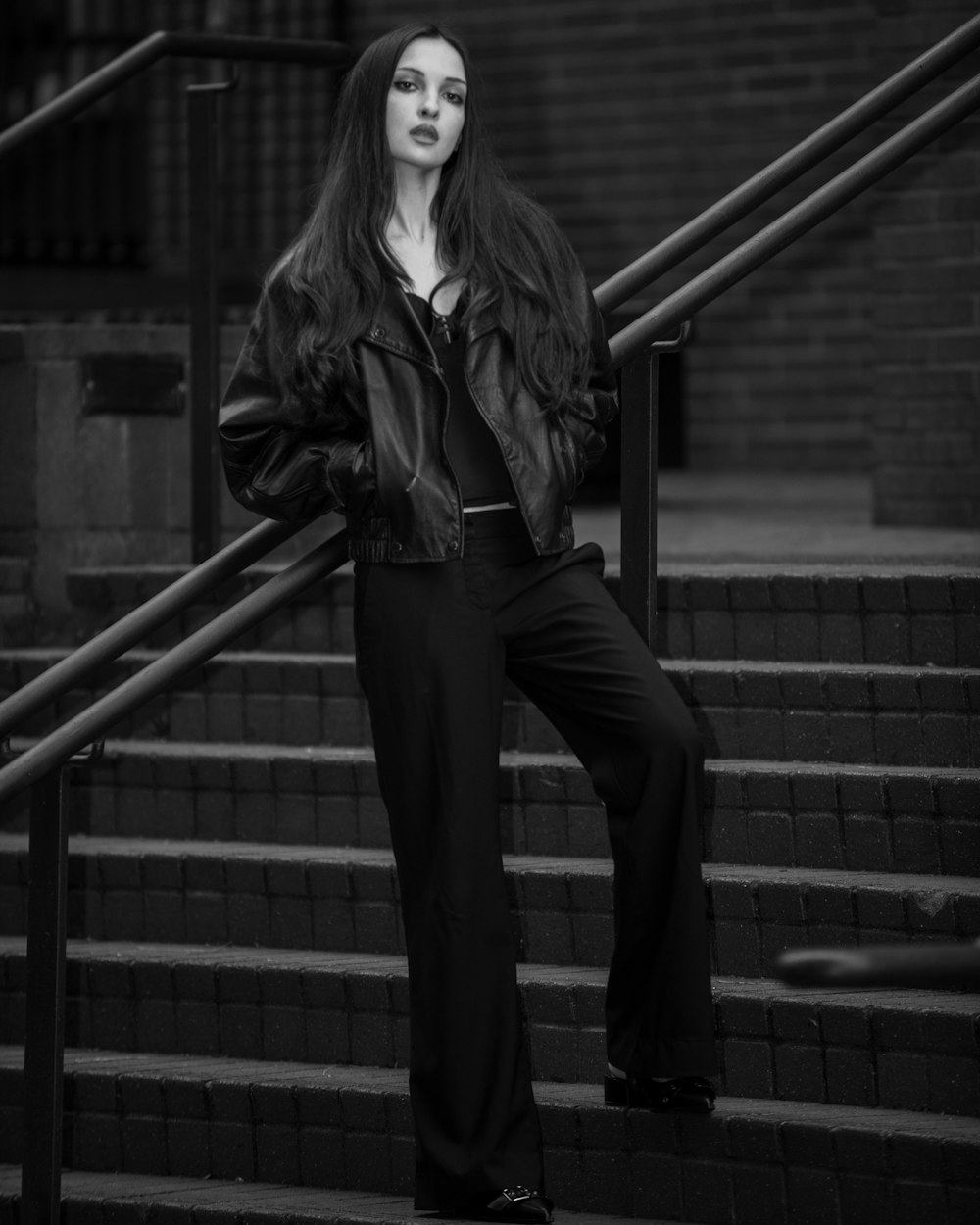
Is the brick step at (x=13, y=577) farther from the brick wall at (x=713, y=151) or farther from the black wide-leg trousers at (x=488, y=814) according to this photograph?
the brick wall at (x=713, y=151)

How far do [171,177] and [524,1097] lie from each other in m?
6.62

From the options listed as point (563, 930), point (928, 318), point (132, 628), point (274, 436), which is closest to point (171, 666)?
point (132, 628)

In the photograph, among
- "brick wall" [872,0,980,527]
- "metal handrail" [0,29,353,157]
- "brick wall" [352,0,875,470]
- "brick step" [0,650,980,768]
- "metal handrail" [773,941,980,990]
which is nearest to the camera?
"metal handrail" [773,941,980,990]

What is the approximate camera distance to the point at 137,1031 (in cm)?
450

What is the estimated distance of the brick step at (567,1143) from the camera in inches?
143

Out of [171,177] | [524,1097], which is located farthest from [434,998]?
[171,177]

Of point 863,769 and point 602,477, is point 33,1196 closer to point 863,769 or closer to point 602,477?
point 863,769

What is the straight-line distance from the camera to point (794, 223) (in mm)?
4172

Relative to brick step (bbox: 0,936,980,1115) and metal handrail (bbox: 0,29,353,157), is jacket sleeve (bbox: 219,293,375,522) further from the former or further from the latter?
metal handrail (bbox: 0,29,353,157)

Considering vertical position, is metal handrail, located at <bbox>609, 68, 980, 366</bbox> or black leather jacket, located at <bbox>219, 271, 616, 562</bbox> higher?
metal handrail, located at <bbox>609, 68, 980, 366</bbox>

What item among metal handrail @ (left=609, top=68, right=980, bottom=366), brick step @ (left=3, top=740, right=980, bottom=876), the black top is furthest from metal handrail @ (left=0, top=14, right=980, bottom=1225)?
brick step @ (left=3, top=740, right=980, bottom=876)

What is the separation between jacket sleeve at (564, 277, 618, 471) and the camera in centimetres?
375

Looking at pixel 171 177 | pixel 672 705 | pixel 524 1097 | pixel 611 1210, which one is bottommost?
pixel 611 1210

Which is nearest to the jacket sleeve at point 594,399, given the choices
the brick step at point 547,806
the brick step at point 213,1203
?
the brick step at point 547,806
